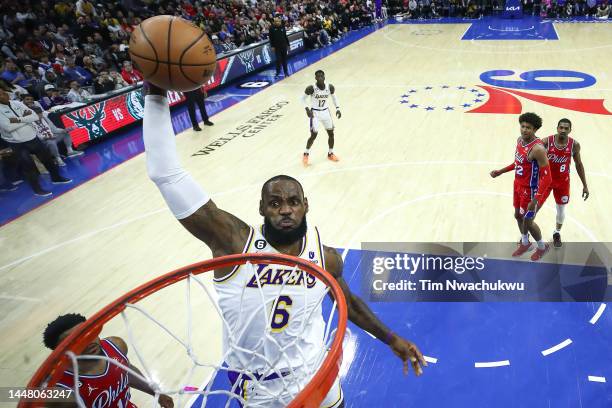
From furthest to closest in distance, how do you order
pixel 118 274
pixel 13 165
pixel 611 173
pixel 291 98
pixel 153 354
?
pixel 291 98, pixel 13 165, pixel 611 173, pixel 118 274, pixel 153 354

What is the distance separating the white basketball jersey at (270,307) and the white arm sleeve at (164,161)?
406mm

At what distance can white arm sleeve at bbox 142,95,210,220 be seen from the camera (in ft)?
6.41

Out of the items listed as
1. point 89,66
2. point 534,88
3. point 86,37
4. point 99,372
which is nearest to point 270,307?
point 99,372

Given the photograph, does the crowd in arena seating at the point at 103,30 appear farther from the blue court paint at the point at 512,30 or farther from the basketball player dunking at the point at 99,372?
the basketball player dunking at the point at 99,372

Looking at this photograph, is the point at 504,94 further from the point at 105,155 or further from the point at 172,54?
the point at 172,54

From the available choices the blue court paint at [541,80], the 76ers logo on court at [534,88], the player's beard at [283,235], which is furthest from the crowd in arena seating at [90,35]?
the 76ers logo on court at [534,88]

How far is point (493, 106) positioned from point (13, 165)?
31.3 feet

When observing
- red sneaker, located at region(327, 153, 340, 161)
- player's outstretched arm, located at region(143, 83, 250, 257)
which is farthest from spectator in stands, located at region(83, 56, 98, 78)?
player's outstretched arm, located at region(143, 83, 250, 257)

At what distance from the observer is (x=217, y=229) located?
219cm

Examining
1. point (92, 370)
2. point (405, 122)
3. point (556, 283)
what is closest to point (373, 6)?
point (405, 122)

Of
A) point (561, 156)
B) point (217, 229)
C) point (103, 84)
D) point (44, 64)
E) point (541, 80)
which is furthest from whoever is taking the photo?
point (541, 80)

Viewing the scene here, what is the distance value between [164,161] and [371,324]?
1.31 metres

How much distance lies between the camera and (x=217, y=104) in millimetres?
11984

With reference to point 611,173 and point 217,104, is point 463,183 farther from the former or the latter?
point 217,104
